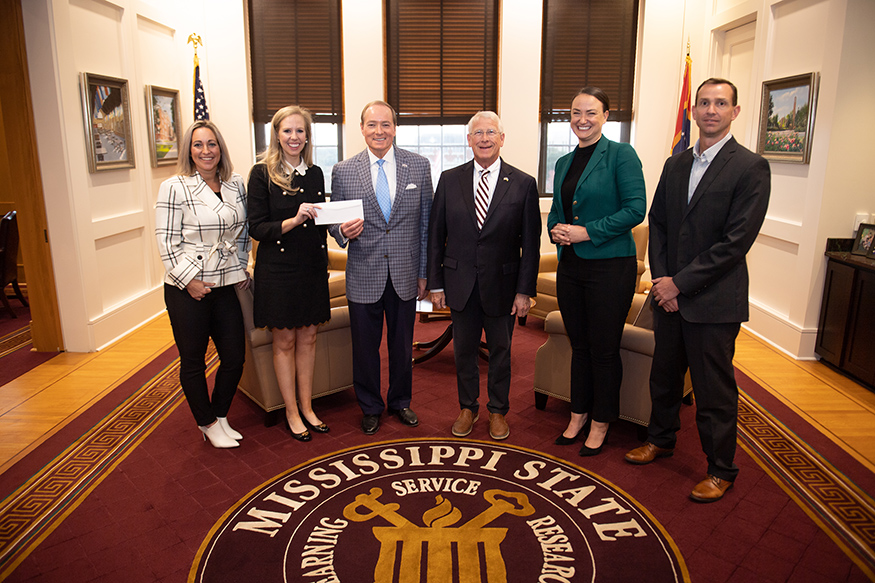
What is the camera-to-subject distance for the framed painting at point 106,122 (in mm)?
5117

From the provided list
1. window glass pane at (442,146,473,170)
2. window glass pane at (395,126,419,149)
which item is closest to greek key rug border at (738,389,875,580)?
window glass pane at (442,146,473,170)

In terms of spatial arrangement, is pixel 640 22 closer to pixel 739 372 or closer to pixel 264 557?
pixel 739 372

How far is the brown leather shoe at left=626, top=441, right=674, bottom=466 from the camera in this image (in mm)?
3211

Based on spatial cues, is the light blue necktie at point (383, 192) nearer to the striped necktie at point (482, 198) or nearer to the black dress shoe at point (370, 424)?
the striped necktie at point (482, 198)

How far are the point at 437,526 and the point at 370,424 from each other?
100cm

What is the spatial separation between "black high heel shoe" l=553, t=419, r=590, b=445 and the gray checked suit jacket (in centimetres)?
119

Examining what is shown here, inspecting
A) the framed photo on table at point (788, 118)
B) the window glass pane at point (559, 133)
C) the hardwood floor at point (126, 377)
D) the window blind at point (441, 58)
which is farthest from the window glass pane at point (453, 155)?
the hardwood floor at point (126, 377)

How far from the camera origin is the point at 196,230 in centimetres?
312

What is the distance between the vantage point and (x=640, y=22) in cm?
707

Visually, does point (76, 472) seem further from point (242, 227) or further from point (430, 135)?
point (430, 135)

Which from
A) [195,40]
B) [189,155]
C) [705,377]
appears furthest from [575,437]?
[195,40]

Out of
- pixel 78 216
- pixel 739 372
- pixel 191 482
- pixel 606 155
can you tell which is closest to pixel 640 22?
pixel 739 372

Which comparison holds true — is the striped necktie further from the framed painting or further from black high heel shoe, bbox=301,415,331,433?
the framed painting

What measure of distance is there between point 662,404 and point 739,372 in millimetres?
1949
